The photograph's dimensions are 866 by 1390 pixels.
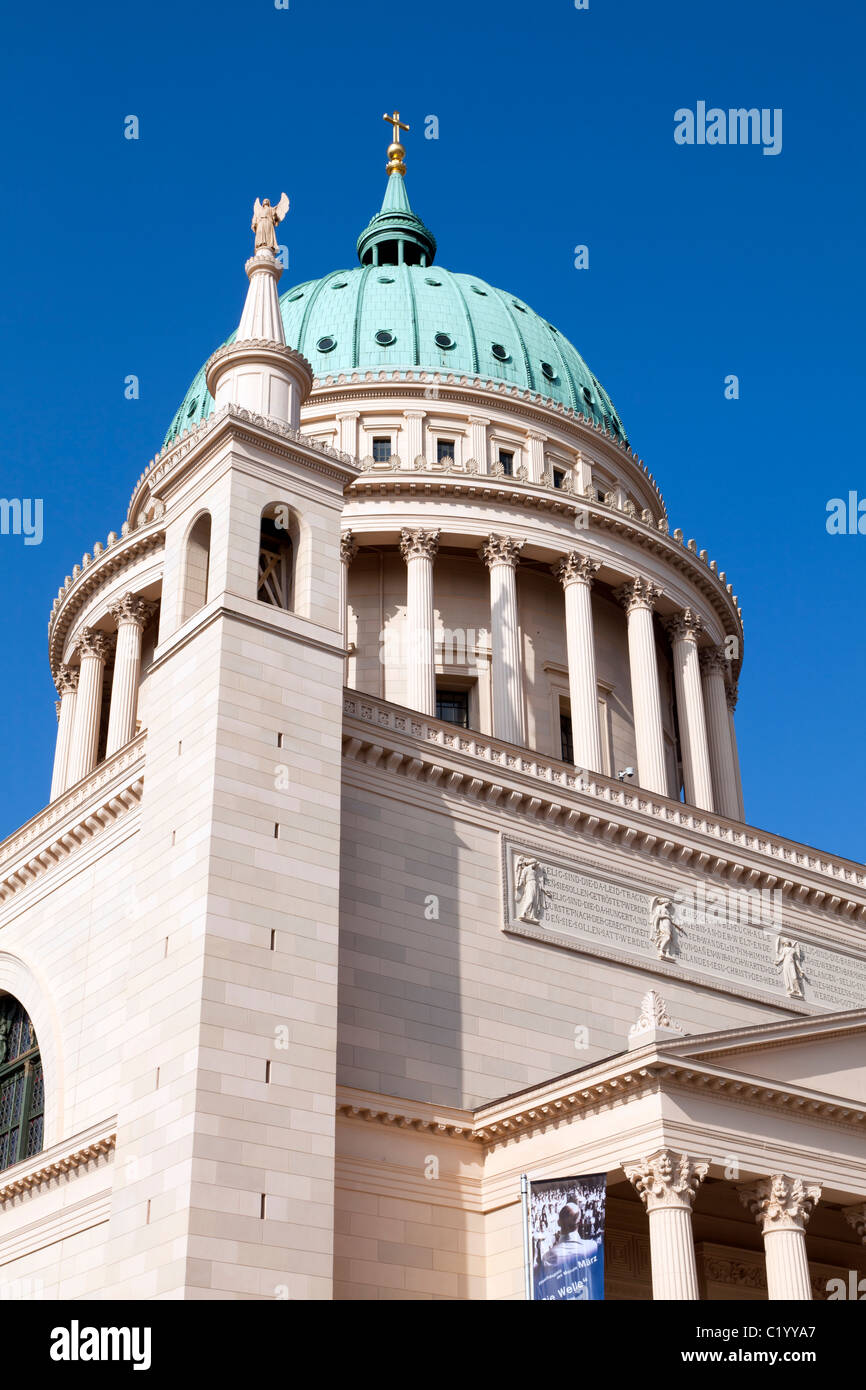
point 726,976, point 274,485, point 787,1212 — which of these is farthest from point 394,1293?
point 274,485

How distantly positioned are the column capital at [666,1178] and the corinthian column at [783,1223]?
182cm

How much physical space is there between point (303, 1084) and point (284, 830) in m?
4.64

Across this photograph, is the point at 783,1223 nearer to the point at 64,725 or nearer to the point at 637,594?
A: the point at 637,594

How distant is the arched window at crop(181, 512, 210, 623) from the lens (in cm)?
3369

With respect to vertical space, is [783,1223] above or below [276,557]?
below

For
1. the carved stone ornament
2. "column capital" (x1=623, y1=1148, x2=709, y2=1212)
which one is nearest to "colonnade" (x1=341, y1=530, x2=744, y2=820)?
the carved stone ornament

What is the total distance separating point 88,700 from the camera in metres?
55.4

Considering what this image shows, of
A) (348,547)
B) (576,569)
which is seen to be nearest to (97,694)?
(348,547)

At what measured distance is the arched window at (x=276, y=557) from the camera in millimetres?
34000

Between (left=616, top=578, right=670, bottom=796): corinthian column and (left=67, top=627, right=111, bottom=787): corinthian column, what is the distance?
17.6 meters

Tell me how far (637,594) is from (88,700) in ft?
61.3

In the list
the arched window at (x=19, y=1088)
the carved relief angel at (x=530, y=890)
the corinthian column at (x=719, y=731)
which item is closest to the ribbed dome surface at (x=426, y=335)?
the corinthian column at (x=719, y=731)

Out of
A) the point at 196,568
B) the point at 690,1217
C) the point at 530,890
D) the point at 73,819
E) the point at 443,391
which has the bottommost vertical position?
the point at 690,1217

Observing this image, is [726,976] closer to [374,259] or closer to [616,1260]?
A: [616,1260]
